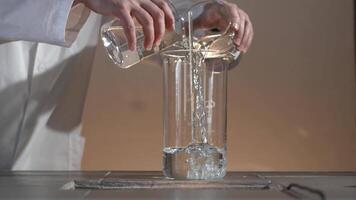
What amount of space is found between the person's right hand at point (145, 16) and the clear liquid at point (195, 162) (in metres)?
0.13

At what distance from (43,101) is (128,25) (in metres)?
0.52

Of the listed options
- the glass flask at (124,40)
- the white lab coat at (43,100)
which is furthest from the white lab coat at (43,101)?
the glass flask at (124,40)

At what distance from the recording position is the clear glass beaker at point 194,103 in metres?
0.74

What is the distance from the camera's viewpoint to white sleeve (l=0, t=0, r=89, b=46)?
0.70m

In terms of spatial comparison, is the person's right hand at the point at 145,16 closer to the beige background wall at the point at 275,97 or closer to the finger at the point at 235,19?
the finger at the point at 235,19

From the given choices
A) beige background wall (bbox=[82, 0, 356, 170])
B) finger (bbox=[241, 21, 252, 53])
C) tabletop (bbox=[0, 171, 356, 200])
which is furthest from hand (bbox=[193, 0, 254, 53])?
beige background wall (bbox=[82, 0, 356, 170])

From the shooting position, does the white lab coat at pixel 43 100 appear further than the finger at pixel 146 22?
Yes

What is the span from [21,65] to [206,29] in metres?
0.48

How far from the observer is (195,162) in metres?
0.68

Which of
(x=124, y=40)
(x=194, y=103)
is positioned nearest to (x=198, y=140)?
(x=194, y=103)

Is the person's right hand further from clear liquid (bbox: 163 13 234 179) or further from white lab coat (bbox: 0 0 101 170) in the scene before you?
white lab coat (bbox: 0 0 101 170)

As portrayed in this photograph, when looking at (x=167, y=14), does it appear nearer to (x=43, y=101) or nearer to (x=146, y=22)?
(x=146, y=22)

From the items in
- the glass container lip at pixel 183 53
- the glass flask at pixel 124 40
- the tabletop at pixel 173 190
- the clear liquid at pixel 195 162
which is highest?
the glass flask at pixel 124 40

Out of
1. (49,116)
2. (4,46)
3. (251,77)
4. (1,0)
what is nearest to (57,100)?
(49,116)
